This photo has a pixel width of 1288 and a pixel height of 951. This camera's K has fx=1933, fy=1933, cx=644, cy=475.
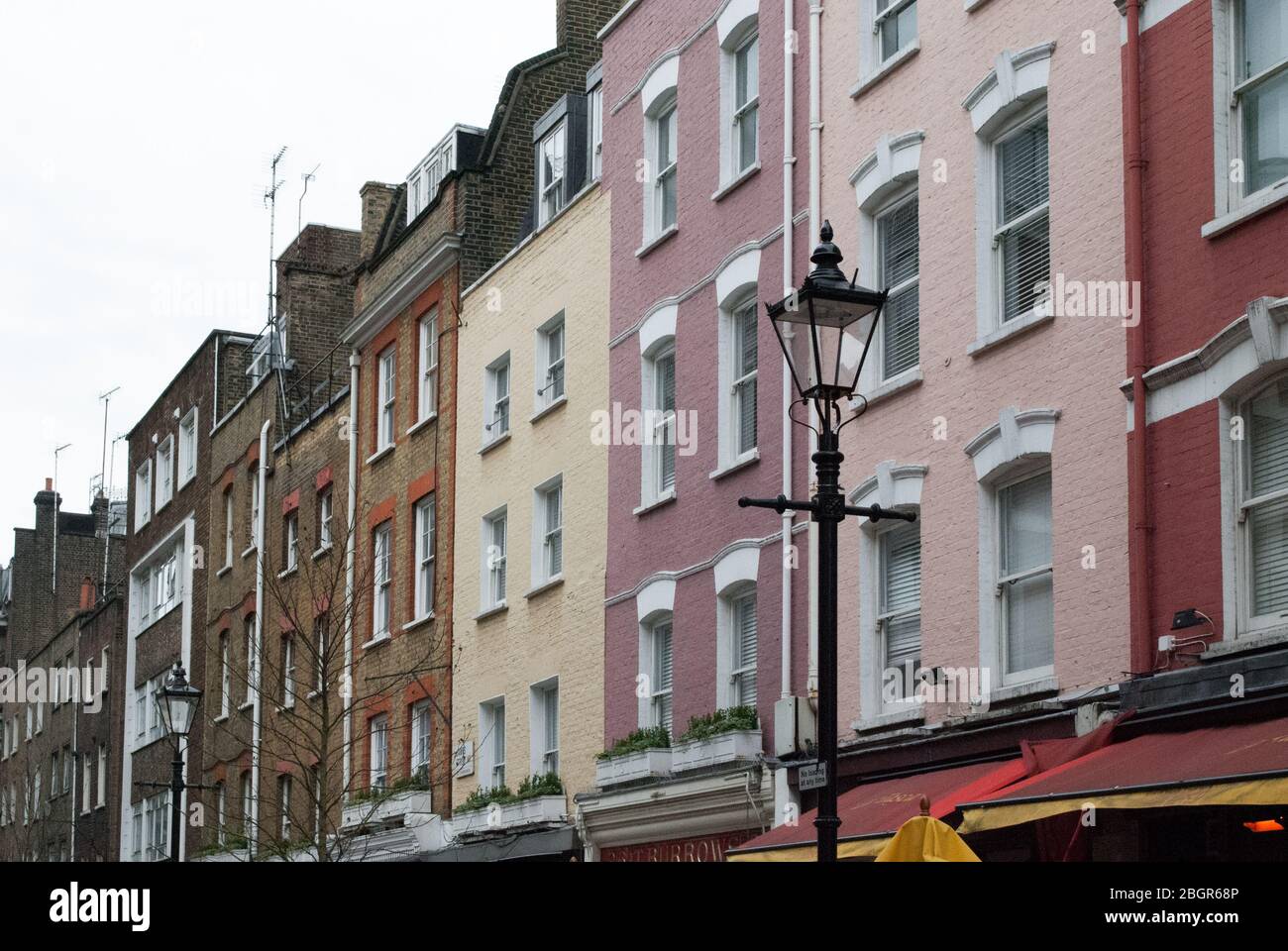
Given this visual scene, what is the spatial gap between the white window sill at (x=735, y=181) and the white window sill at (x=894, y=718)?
695 cm

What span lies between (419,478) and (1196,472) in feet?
67.0

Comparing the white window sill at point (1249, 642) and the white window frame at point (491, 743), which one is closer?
the white window sill at point (1249, 642)

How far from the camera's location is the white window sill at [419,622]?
31.7 metres

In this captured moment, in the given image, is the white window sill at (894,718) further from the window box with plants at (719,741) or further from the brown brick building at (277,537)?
the brown brick building at (277,537)

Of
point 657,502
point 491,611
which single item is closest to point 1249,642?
point 657,502

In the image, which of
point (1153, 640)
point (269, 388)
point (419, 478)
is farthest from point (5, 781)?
point (1153, 640)

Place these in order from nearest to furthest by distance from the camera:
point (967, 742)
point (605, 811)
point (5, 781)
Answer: point (967, 742), point (605, 811), point (5, 781)

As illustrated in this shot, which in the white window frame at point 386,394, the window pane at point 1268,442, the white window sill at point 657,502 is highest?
the white window frame at point 386,394

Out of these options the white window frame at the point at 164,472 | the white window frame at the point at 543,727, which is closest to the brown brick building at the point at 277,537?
the white window frame at the point at 164,472

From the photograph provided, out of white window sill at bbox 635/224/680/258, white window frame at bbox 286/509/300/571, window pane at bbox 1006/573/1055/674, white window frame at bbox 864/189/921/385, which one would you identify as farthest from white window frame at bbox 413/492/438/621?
window pane at bbox 1006/573/1055/674

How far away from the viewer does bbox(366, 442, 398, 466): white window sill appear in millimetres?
34188

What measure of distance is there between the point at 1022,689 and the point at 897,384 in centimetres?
388
